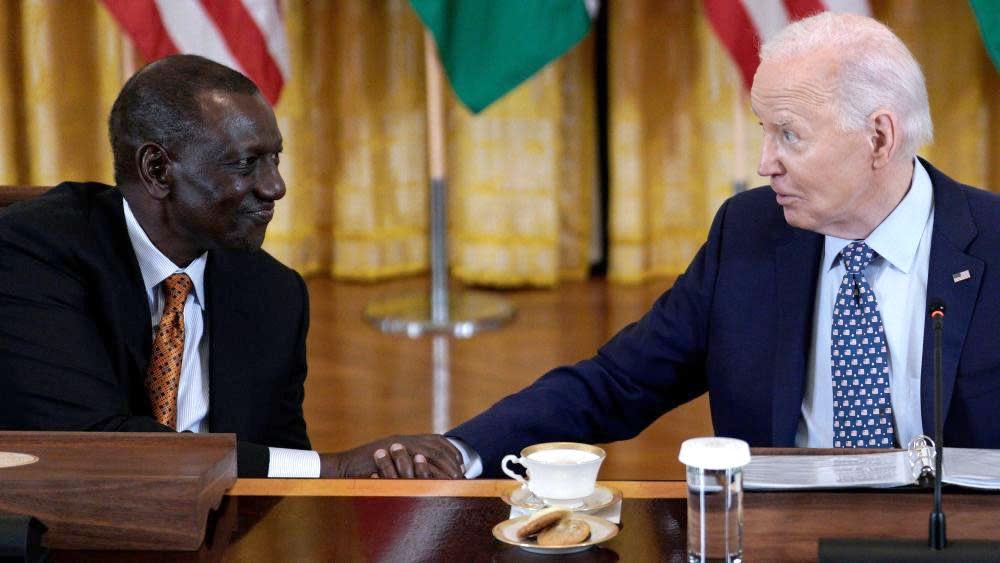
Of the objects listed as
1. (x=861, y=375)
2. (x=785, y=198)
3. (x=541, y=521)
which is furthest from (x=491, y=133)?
(x=541, y=521)

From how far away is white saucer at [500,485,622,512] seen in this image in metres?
1.66

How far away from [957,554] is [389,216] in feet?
15.7

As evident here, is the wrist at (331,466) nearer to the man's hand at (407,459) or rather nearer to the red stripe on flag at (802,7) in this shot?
the man's hand at (407,459)

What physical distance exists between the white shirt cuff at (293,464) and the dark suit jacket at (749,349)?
224 mm

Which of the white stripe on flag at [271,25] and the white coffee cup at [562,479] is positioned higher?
the white stripe on flag at [271,25]

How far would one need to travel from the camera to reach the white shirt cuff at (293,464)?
7.15ft

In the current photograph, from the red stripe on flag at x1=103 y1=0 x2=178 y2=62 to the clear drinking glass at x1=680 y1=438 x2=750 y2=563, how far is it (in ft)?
12.3

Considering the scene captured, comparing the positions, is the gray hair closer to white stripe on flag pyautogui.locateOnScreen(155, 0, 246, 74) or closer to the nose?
the nose

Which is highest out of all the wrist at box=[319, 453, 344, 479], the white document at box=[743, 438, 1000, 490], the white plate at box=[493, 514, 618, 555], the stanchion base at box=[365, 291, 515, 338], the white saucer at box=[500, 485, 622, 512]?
the white document at box=[743, 438, 1000, 490]

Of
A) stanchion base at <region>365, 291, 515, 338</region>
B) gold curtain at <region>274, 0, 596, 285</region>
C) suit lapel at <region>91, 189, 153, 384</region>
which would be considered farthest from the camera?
gold curtain at <region>274, 0, 596, 285</region>

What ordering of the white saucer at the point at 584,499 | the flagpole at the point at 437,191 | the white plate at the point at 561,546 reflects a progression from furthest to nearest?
the flagpole at the point at 437,191 < the white saucer at the point at 584,499 < the white plate at the point at 561,546

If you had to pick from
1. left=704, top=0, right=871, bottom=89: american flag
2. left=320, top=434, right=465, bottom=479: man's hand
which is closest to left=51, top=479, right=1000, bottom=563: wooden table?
left=320, top=434, right=465, bottom=479: man's hand

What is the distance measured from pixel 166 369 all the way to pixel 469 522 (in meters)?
0.91

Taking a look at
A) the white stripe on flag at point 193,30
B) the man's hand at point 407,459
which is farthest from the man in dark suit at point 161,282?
the white stripe on flag at point 193,30
